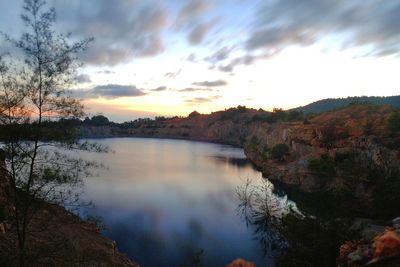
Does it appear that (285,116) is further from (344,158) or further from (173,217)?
(173,217)

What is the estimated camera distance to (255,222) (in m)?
39.8

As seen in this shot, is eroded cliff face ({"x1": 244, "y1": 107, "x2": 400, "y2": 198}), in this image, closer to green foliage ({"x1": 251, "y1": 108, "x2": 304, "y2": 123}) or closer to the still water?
the still water

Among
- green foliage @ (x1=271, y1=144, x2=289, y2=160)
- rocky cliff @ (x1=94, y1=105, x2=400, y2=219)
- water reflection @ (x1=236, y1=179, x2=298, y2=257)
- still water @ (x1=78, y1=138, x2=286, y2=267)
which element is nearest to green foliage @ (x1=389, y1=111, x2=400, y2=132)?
rocky cliff @ (x1=94, y1=105, x2=400, y2=219)

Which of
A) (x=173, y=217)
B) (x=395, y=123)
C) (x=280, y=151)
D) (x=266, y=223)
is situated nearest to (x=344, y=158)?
(x=395, y=123)

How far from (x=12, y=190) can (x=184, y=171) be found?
218 feet

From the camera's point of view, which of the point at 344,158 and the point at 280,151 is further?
the point at 280,151

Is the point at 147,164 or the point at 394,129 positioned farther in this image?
the point at 147,164

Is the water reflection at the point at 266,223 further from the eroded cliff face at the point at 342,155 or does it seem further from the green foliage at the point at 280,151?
the green foliage at the point at 280,151

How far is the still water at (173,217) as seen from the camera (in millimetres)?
30438

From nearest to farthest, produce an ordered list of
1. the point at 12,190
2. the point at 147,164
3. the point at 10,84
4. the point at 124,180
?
the point at 10,84 < the point at 12,190 < the point at 124,180 < the point at 147,164

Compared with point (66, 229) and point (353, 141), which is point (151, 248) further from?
point (353, 141)

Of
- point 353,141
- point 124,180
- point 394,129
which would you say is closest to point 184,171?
point 124,180

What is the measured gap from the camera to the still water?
99.9 ft

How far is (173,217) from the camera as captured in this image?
1622 inches
